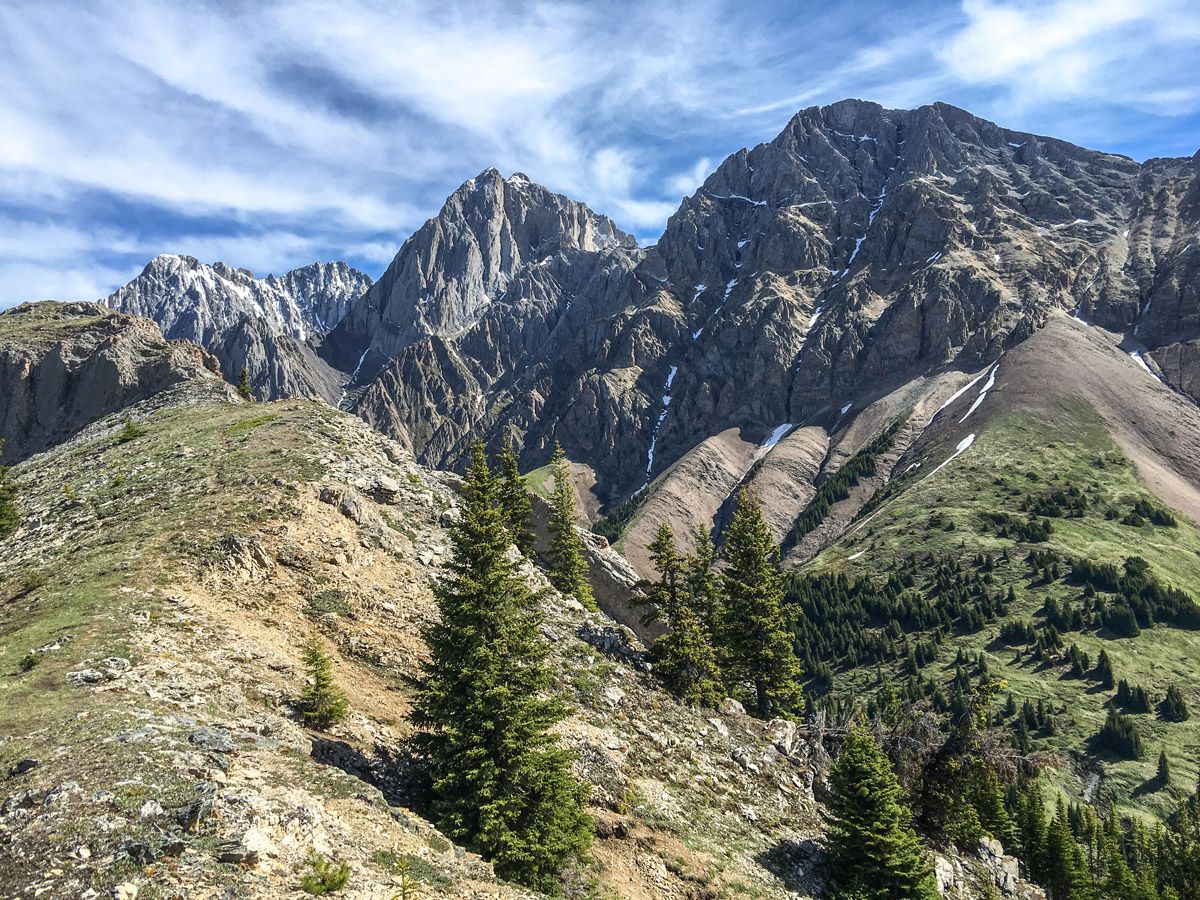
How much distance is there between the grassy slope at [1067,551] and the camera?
102 metres

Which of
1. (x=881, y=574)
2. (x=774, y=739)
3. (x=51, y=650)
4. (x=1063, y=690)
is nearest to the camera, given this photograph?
(x=51, y=650)

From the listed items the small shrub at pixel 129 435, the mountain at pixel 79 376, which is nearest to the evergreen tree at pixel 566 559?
the small shrub at pixel 129 435

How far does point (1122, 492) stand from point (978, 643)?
7544 cm

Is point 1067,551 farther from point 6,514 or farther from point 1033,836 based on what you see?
point 6,514

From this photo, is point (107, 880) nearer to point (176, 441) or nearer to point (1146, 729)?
point (176, 441)

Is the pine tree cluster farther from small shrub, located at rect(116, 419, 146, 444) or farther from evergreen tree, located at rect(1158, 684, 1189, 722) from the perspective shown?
evergreen tree, located at rect(1158, 684, 1189, 722)

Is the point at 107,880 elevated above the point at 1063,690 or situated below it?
above

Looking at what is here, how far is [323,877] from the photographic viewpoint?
43.0ft

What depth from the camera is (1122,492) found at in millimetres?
171500

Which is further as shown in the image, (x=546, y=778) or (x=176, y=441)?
(x=176, y=441)

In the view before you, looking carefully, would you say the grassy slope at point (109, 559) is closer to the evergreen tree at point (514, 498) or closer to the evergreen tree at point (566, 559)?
the evergreen tree at point (514, 498)

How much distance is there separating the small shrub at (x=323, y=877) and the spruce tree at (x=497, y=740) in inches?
212

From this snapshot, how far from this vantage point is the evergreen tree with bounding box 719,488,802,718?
43344 mm

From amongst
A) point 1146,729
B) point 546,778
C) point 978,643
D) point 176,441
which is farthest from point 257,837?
point 978,643
